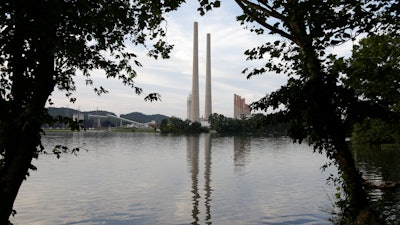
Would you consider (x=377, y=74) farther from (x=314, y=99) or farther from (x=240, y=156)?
(x=240, y=156)

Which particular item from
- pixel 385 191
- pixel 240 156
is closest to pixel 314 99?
pixel 385 191

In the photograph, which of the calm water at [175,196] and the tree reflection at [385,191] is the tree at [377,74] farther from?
the calm water at [175,196]

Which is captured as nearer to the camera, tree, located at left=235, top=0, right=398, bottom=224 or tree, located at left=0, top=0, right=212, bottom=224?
tree, located at left=0, top=0, right=212, bottom=224

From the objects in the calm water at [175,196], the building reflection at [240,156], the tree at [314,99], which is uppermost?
the tree at [314,99]

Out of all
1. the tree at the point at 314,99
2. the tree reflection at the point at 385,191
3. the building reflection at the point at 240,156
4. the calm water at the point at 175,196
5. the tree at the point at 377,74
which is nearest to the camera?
the tree at the point at 377,74

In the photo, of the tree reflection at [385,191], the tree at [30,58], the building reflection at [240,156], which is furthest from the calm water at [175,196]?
the tree at [30,58]

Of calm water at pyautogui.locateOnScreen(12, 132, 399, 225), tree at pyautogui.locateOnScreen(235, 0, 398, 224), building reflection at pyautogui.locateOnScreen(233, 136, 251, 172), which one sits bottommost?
calm water at pyautogui.locateOnScreen(12, 132, 399, 225)

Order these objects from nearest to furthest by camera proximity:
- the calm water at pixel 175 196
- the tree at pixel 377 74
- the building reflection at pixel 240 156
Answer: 1. the tree at pixel 377 74
2. the calm water at pixel 175 196
3. the building reflection at pixel 240 156

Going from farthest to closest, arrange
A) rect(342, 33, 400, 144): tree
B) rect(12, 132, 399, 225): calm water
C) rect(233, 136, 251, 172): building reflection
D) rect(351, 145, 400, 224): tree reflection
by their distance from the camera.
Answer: rect(233, 136, 251, 172): building reflection → rect(12, 132, 399, 225): calm water → rect(351, 145, 400, 224): tree reflection → rect(342, 33, 400, 144): tree

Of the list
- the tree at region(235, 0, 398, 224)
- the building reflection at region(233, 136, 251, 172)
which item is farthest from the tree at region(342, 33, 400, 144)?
the building reflection at region(233, 136, 251, 172)

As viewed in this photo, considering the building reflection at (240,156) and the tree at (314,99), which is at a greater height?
the tree at (314,99)

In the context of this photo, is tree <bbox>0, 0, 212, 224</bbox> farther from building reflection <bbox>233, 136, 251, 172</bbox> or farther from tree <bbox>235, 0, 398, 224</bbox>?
building reflection <bbox>233, 136, 251, 172</bbox>

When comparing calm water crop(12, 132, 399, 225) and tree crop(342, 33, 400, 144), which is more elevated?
tree crop(342, 33, 400, 144)

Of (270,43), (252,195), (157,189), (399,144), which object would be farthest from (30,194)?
(399,144)
